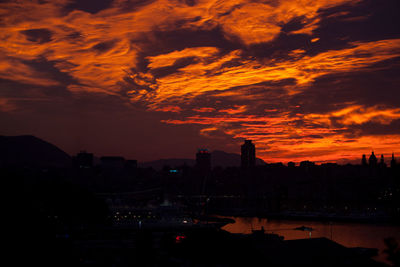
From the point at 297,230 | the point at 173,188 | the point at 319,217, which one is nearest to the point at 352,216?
the point at 319,217

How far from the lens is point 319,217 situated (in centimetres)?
7144

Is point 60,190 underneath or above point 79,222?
above

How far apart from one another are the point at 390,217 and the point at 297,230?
21.1 metres

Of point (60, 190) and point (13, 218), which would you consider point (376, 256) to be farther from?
point (60, 190)

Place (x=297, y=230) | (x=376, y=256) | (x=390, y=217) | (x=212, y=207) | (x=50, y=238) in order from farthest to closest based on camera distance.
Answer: (x=212, y=207) → (x=390, y=217) → (x=297, y=230) → (x=376, y=256) → (x=50, y=238)

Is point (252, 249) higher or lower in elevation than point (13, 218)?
lower

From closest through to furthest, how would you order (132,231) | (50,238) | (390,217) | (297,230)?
(50,238), (132,231), (297,230), (390,217)

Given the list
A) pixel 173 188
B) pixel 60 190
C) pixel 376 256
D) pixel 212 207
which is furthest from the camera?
pixel 173 188

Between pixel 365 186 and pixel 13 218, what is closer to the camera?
pixel 13 218

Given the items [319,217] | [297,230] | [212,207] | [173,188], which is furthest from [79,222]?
[173,188]

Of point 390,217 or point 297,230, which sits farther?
point 390,217

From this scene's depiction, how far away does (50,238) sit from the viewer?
64.9ft

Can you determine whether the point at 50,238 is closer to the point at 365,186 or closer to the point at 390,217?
the point at 390,217

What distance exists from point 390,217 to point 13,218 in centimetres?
5917
